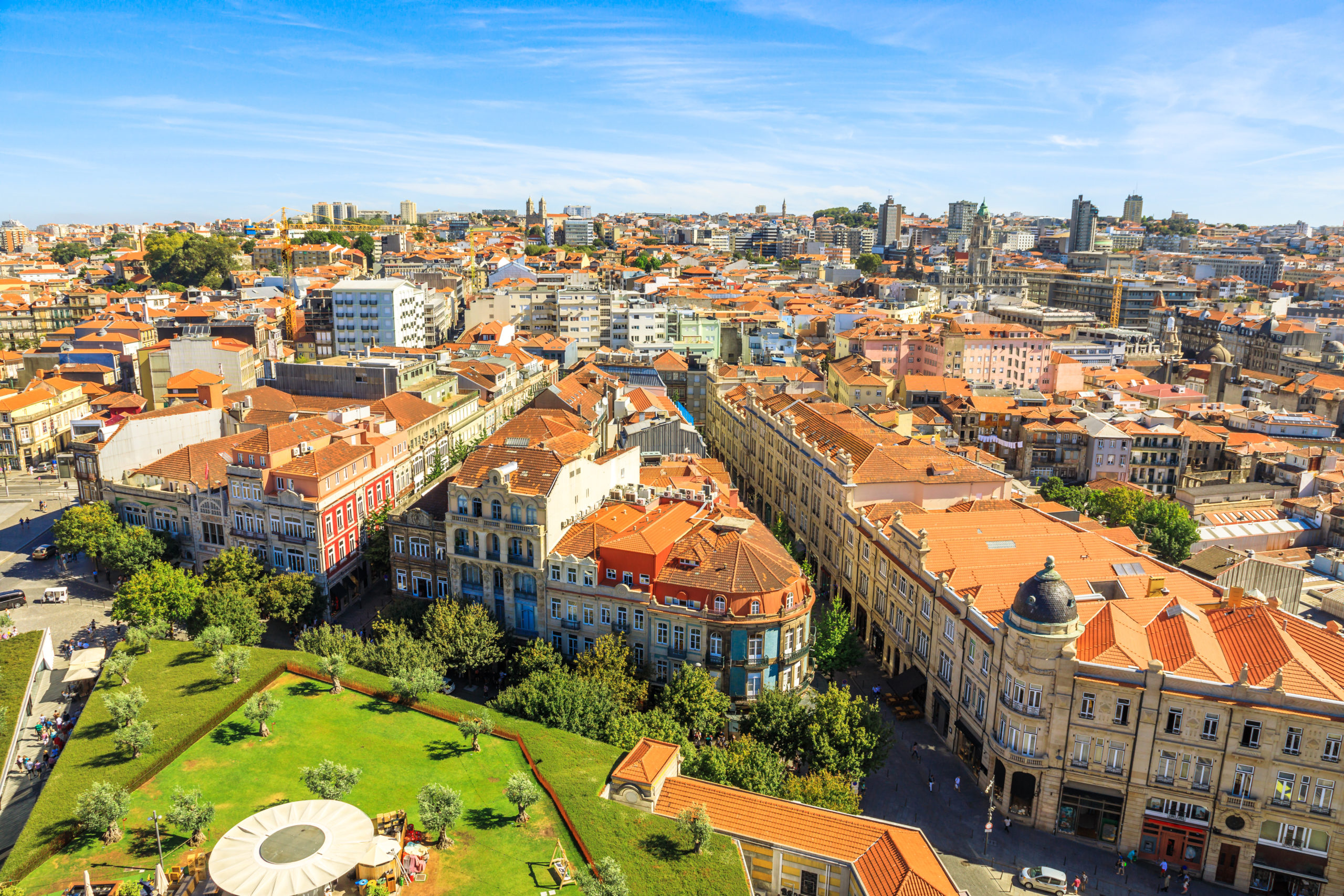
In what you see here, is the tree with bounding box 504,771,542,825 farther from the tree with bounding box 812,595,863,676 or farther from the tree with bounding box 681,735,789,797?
the tree with bounding box 812,595,863,676

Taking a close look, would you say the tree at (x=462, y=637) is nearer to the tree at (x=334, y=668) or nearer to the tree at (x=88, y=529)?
the tree at (x=334, y=668)

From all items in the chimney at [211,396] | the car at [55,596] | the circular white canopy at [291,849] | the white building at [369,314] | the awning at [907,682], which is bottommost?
the car at [55,596]

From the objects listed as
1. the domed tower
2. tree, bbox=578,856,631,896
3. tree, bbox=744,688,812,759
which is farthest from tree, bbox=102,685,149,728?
the domed tower

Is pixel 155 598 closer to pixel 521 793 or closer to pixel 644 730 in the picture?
pixel 521 793

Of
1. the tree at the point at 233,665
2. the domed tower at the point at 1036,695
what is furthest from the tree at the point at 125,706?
the domed tower at the point at 1036,695

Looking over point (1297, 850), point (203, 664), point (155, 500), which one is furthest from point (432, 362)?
point (1297, 850)

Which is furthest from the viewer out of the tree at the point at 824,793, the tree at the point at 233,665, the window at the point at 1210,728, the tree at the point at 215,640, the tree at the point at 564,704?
the tree at the point at 215,640

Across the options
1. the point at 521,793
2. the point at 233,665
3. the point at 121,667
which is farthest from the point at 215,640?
the point at 521,793
